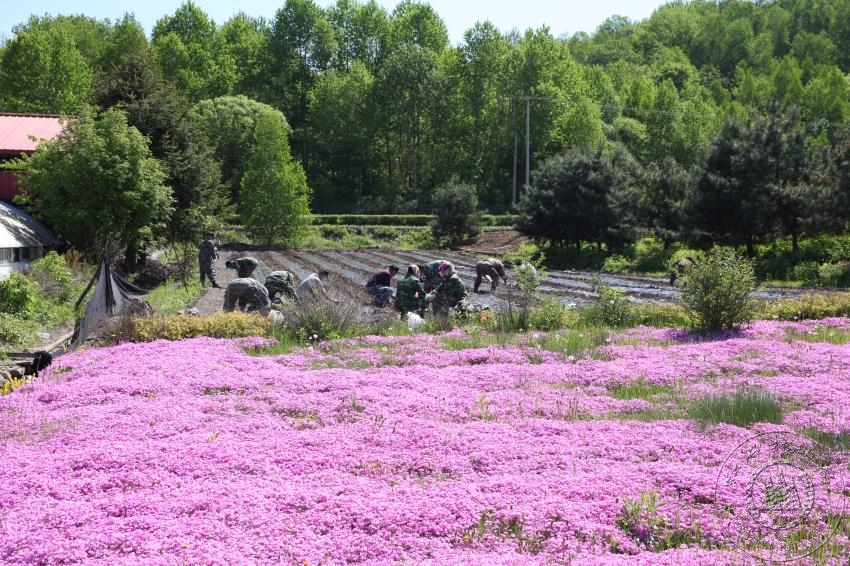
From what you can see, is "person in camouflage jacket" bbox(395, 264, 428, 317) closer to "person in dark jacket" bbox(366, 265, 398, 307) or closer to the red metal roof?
"person in dark jacket" bbox(366, 265, 398, 307)

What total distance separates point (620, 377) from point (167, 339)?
9734 mm

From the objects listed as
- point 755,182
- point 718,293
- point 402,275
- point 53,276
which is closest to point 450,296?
point 718,293

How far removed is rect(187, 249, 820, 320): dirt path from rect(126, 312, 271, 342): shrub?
369cm

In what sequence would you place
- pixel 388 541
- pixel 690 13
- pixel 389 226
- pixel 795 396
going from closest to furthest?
1. pixel 388 541
2. pixel 795 396
3. pixel 389 226
4. pixel 690 13

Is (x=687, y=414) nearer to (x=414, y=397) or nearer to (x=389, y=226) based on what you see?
(x=414, y=397)

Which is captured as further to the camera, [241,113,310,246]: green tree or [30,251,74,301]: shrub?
[241,113,310,246]: green tree

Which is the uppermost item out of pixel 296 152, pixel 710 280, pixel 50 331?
pixel 296 152

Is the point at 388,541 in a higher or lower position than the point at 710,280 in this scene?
lower

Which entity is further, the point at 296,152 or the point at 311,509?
the point at 296,152

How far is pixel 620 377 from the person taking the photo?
1260cm

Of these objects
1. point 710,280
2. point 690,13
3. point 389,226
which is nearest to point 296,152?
point 389,226

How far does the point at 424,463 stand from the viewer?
8.51 m

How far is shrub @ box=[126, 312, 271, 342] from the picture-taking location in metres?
16.8

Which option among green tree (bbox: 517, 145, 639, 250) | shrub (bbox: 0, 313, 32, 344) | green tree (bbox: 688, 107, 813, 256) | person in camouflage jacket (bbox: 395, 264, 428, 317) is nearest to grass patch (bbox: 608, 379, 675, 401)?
person in camouflage jacket (bbox: 395, 264, 428, 317)
